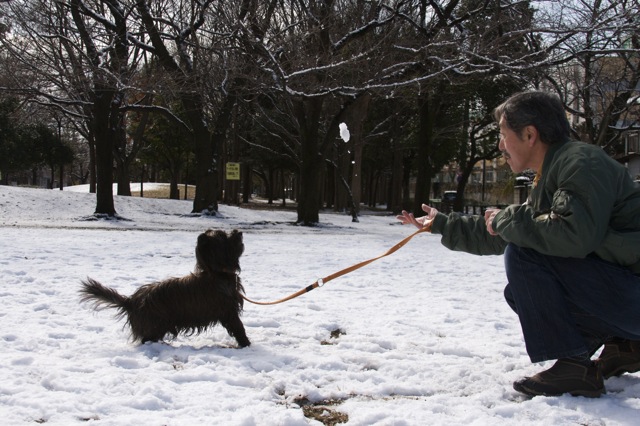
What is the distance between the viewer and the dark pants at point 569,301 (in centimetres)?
250

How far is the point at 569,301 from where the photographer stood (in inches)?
104

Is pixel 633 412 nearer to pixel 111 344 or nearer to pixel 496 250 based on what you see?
pixel 496 250

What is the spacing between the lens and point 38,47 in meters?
16.2

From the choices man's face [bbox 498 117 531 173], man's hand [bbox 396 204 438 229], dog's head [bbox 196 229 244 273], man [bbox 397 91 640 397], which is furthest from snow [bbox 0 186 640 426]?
man's face [bbox 498 117 531 173]

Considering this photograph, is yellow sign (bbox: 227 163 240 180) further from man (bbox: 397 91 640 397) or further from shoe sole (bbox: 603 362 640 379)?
shoe sole (bbox: 603 362 640 379)

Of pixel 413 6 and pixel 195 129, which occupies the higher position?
pixel 413 6

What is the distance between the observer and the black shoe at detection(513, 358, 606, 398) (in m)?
2.60

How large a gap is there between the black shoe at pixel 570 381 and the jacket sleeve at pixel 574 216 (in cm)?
56

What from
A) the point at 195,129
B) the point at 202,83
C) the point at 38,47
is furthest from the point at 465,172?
the point at 38,47

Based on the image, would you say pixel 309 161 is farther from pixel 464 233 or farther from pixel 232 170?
pixel 464 233

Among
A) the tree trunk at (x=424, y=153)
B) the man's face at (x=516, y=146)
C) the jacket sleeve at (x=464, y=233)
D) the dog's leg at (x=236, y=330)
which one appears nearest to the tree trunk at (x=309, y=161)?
the tree trunk at (x=424, y=153)

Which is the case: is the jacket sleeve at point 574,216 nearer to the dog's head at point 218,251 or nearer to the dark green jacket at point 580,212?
the dark green jacket at point 580,212

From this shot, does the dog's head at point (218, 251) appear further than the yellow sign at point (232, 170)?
No

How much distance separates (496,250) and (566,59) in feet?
42.7
